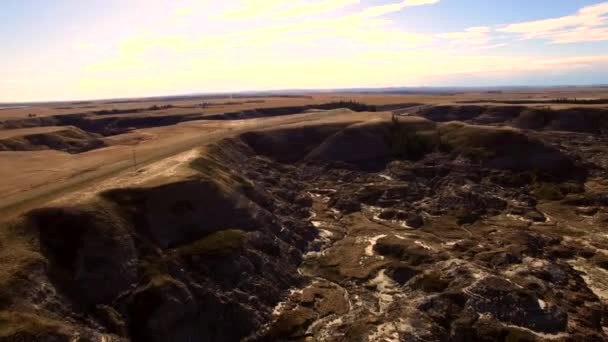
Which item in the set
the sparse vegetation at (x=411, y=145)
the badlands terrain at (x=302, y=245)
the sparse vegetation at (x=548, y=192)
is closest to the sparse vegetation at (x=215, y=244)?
the badlands terrain at (x=302, y=245)

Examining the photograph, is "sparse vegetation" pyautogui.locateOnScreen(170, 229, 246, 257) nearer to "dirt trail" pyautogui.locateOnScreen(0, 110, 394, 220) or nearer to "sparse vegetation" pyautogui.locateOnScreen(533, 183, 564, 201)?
"dirt trail" pyautogui.locateOnScreen(0, 110, 394, 220)

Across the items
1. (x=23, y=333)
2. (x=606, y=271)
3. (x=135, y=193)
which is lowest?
(x=606, y=271)

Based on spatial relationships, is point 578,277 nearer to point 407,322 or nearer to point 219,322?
point 407,322

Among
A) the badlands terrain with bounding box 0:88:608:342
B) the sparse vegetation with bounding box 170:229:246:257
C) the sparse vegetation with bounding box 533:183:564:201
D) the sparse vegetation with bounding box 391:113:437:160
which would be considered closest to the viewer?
the badlands terrain with bounding box 0:88:608:342

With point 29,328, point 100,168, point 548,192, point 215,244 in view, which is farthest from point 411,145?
point 29,328

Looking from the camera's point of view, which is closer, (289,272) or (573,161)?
(289,272)

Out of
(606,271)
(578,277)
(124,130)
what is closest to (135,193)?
(578,277)

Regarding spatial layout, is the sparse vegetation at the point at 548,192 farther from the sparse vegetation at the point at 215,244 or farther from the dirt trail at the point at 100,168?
the dirt trail at the point at 100,168

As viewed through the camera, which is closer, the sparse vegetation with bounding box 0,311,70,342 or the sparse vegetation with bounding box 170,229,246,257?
the sparse vegetation with bounding box 0,311,70,342

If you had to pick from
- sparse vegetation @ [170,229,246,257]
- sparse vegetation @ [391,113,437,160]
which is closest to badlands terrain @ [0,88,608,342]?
sparse vegetation @ [170,229,246,257]
